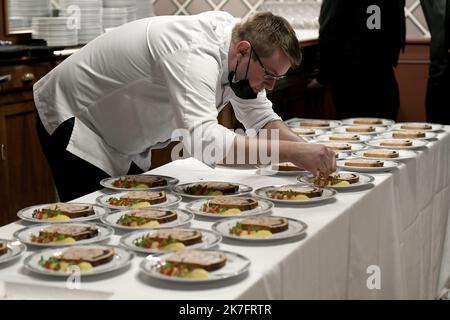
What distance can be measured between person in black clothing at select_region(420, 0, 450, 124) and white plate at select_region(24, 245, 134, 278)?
2.82 metres

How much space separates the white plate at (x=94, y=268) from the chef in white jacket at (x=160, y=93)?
49 cm

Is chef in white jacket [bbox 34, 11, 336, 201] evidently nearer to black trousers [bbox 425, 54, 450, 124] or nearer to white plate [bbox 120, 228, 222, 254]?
white plate [bbox 120, 228, 222, 254]

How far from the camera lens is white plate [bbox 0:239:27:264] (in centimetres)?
141

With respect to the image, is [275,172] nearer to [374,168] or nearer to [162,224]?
[374,168]

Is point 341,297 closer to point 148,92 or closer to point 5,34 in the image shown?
point 148,92

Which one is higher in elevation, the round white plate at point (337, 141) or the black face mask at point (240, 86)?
the black face mask at point (240, 86)

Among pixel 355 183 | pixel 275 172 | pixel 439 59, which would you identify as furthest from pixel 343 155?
pixel 439 59

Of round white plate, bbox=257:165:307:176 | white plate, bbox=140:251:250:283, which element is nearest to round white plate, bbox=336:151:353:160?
round white plate, bbox=257:165:307:176

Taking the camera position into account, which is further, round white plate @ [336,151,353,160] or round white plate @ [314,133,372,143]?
round white plate @ [314,133,372,143]

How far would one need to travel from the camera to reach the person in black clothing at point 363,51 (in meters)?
3.73

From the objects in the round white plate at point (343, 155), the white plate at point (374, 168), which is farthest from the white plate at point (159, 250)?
the round white plate at point (343, 155)

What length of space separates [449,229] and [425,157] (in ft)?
1.70

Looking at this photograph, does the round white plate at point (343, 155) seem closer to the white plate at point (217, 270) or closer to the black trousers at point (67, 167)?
the black trousers at point (67, 167)

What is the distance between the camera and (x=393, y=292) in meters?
2.10
